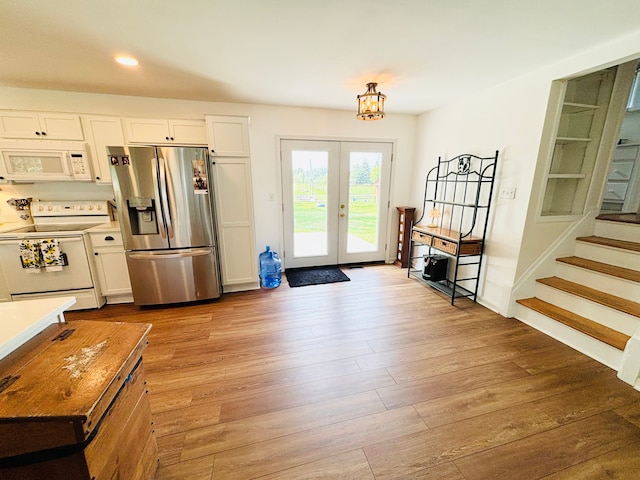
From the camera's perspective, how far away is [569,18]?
160 centimetres

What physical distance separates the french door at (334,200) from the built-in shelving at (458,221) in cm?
80

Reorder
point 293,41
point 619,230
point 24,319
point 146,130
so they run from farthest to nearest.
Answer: point 146,130 < point 619,230 < point 293,41 < point 24,319

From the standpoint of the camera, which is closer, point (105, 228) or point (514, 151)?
point (514, 151)

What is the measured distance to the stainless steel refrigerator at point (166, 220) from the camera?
2621mm

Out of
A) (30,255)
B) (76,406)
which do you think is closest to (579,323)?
(76,406)

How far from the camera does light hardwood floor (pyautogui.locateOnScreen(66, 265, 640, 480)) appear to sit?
4.48 feet

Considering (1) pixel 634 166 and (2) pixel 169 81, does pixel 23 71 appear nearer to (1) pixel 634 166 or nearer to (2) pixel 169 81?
(2) pixel 169 81

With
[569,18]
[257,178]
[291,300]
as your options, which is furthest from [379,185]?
[569,18]

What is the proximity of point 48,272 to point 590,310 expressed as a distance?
5.27 meters

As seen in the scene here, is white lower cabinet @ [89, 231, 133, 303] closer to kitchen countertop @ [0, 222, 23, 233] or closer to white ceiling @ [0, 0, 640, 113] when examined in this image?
kitchen countertop @ [0, 222, 23, 233]

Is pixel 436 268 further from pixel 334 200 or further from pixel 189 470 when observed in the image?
pixel 189 470

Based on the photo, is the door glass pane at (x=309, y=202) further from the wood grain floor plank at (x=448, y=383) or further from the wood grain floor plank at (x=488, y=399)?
the wood grain floor plank at (x=488, y=399)

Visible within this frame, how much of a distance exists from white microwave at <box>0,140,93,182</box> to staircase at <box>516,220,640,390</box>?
16.2 feet

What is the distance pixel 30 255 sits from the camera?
255 centimetres
